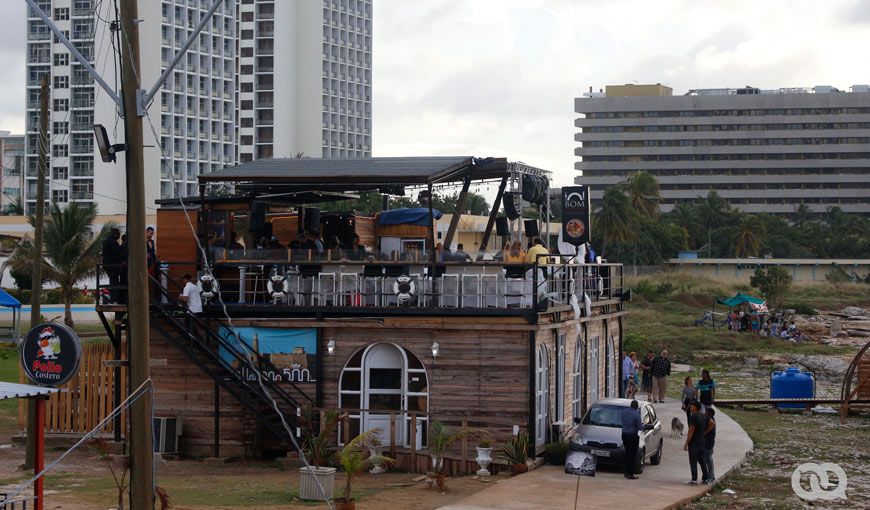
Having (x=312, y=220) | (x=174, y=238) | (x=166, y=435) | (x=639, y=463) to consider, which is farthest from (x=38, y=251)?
(x=639, y=463)

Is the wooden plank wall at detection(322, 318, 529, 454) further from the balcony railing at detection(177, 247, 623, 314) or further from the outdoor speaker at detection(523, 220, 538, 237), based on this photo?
the outdoor speaker at detection(523, 220, 538, 237)

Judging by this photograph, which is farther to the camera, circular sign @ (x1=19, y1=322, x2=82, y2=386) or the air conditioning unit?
the air conditioning unit

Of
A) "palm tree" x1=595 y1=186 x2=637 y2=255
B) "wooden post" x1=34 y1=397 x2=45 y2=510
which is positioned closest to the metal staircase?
"wooden post" x1=34 y1=397 x2=45 y2=510

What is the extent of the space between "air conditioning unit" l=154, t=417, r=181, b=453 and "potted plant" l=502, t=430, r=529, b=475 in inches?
292

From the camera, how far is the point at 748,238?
14350 cm

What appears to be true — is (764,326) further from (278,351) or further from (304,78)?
(304,78)

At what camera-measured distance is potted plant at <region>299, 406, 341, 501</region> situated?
66.5ft

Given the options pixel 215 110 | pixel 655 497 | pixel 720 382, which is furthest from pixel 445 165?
pixel 215 110

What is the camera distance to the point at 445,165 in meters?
26.7

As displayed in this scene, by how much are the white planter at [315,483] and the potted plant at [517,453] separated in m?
4.71

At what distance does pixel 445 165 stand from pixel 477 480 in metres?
7.27

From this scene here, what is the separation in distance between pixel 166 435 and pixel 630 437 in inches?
395

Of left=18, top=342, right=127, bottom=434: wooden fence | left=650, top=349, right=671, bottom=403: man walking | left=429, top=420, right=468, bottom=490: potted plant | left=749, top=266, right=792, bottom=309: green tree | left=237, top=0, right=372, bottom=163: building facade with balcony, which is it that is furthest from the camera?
left=237, top=0, right=372, bottom=163: building facade with balcony

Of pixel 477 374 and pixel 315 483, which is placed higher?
pixel 477 374
